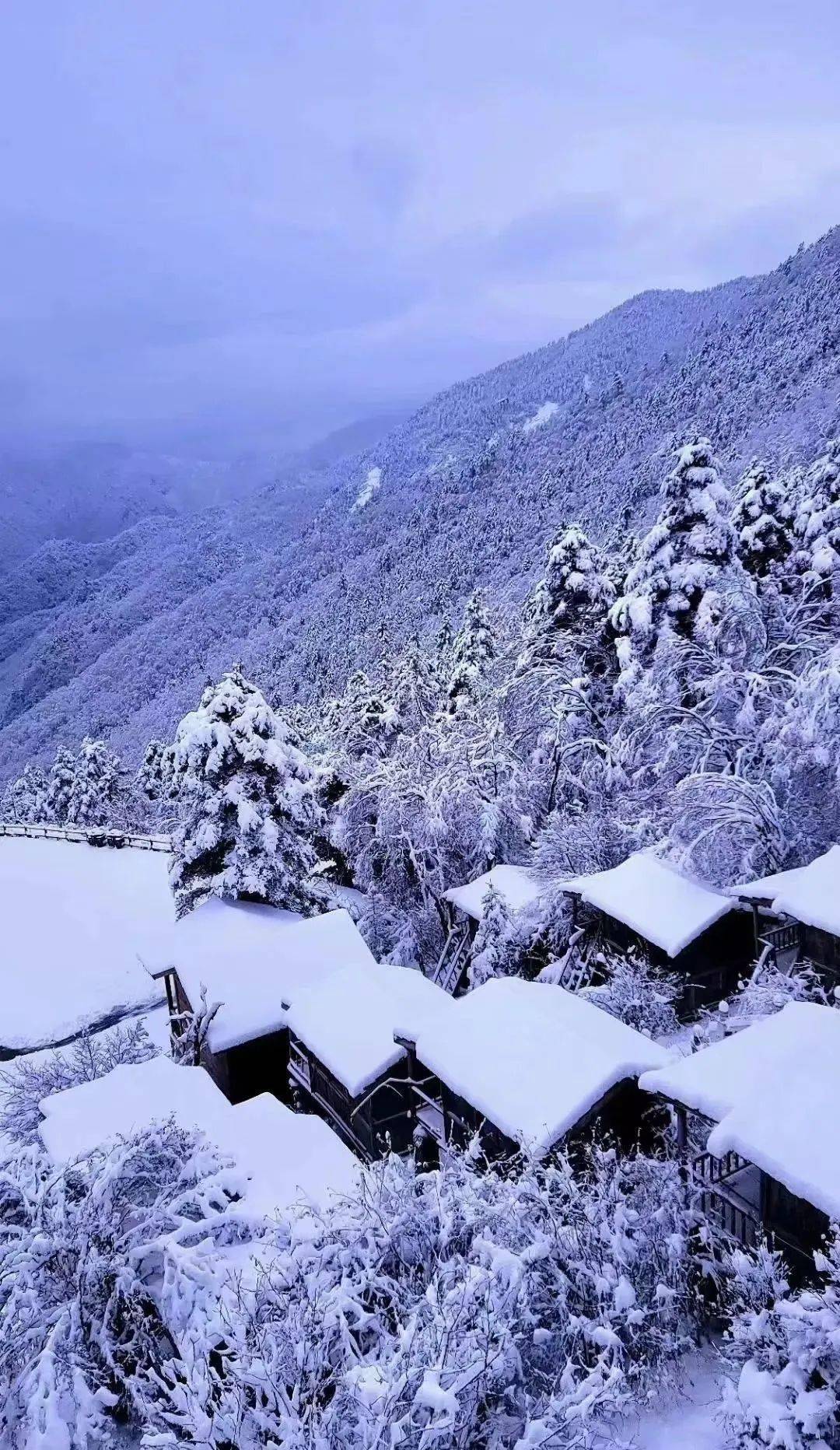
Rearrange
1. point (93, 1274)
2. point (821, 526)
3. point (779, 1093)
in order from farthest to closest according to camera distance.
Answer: point (821, 526) → point (779, 1093) → point (93, 1274)

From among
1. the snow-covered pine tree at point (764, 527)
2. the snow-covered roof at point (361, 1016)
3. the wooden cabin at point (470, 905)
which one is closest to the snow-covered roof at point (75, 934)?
the snow-covered roof at point (361, 1016)

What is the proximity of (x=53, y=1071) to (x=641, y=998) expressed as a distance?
34.9 feet

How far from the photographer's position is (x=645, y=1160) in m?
9.54

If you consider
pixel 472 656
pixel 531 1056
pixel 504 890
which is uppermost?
pixel 472 656

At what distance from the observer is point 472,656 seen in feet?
137

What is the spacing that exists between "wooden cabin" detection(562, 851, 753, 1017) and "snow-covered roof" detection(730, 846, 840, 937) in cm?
112

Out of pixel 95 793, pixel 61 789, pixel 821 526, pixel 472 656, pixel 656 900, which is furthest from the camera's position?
pixel 61 789

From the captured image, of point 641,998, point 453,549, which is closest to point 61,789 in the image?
point 641,998

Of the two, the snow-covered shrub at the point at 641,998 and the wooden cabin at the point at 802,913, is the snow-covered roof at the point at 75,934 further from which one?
the wooden cabin at the point at 802,913

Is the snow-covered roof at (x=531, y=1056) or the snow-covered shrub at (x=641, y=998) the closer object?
the snow-covered roof at (x=531, y=1056)

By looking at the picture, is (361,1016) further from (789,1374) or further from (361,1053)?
(789,1374)

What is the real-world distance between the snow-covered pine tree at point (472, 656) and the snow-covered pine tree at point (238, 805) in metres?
12.7

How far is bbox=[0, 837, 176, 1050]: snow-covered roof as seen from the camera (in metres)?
19.4

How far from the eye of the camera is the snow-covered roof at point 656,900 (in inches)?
594
